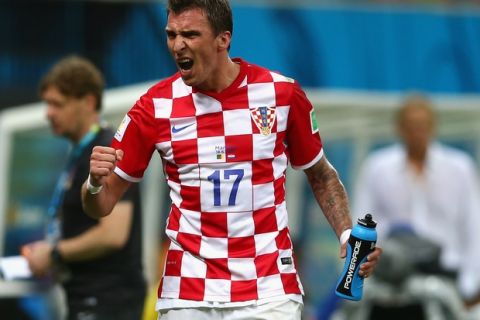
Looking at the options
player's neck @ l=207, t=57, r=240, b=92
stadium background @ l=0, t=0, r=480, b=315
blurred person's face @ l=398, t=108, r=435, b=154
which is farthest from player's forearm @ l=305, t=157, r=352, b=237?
stadium background @ l=0, t=0, r=480, b=315

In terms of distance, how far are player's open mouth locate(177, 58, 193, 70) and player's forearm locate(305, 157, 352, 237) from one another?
2.33 feet

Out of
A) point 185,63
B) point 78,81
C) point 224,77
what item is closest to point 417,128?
point 78,81

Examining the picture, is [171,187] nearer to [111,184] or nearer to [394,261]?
[111,184]

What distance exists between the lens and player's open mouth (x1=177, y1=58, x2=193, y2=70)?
547 centimetres

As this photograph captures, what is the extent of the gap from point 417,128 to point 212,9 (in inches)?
171

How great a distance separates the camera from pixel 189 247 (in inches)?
218

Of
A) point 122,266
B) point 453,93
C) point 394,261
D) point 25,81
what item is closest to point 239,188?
point 122,266

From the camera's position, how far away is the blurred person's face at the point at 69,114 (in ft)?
23.5

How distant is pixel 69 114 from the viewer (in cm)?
716

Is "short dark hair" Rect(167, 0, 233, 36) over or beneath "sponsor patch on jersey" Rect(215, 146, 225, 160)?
over

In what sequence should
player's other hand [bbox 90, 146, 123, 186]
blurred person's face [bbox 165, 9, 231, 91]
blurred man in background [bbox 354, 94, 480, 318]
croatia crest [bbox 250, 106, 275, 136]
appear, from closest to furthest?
player's other hand [bbox 90, 146, 123, 186] → blurred person's face [bbox 165, 9, 231, 91] → croatia crest [bbox 250, 106, 275, 136] → blurred man in background [bbox 354, 94, 480, 318]

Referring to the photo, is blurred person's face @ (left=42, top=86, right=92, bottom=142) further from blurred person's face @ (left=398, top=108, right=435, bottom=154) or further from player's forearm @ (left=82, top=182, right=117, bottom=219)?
blurred person's face @ (left=398, top=108, right=435, bottom=154)

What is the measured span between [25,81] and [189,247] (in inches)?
257

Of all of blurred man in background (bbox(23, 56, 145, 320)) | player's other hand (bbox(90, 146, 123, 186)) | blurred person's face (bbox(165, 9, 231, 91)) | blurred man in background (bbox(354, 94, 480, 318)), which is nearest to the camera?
player's other hand (bbox(90, 146, 123, 186))
